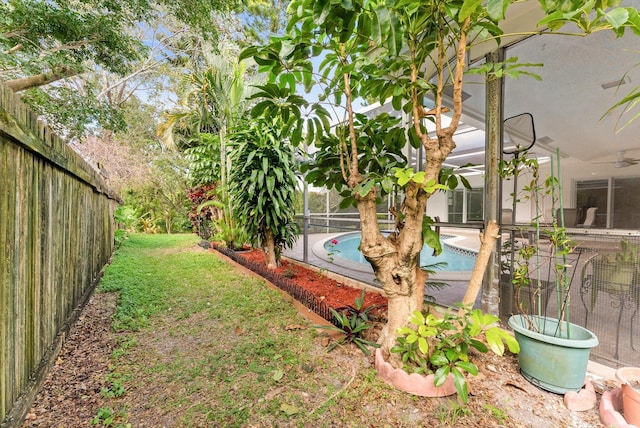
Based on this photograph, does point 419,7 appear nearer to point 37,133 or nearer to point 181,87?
point 37,133

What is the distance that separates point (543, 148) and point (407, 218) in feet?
18.4

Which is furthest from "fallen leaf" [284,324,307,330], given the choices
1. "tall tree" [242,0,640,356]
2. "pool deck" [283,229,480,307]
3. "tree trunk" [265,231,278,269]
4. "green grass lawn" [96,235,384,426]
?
"tree trunk" [265,231,278,269]

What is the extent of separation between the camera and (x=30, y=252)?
1.49 meters

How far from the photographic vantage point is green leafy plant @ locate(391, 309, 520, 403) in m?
1.30

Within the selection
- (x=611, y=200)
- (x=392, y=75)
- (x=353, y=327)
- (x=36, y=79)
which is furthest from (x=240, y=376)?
(x=611, y=200)

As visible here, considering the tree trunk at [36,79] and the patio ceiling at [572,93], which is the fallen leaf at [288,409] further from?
the tree trunk at [36,79]

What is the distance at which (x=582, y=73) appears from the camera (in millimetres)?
3064

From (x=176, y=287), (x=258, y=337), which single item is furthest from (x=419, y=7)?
(x=176, y=287)

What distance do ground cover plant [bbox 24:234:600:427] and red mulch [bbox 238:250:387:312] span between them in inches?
20.6

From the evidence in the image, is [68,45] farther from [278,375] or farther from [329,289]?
[278,375]

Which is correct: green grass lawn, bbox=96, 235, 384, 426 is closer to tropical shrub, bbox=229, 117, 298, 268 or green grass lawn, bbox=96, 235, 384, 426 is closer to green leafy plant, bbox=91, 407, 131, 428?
green leafy plant, bbox=91, 407, 131, 428

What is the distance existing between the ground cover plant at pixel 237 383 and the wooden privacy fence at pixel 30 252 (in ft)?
0.71

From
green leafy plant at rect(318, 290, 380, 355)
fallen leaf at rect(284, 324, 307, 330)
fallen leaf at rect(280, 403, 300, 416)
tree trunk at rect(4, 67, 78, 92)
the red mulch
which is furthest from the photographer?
tree trunk at rect(4, 67, 78, 92)

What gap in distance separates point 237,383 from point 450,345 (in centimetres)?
128
